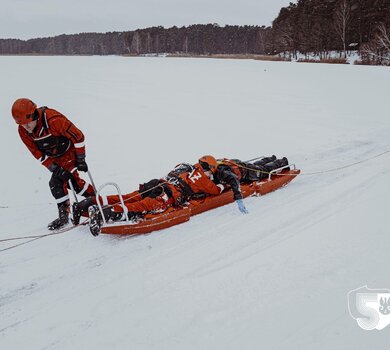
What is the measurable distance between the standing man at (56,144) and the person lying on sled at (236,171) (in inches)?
59.6

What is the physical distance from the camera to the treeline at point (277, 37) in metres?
32.3

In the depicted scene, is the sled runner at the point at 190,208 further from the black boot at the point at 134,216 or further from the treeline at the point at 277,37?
the treeline at the point at 277,37

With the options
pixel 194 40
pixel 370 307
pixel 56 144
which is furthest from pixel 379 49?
pixel 194 40

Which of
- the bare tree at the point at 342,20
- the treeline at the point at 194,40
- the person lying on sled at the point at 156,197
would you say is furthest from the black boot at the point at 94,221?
the treeline at the point at 194,40

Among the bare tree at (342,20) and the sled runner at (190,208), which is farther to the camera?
the bare tree at (342,20)

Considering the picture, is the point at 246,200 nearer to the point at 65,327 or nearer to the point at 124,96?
the point at 65,327

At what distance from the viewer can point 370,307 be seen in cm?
277

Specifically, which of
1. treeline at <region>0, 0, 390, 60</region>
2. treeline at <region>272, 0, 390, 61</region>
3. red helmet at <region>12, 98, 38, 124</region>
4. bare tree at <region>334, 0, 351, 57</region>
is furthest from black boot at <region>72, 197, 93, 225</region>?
bare tree at <region>334, 0, 351, 57</region>

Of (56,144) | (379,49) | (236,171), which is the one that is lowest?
(236,171)

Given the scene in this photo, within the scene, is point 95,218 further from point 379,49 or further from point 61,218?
point 379,49

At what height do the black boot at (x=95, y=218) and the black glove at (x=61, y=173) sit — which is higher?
the black glove at (x=61, y=173)

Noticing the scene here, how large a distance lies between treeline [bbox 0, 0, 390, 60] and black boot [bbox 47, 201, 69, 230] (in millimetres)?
25898

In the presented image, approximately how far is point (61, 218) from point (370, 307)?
3.33 metres

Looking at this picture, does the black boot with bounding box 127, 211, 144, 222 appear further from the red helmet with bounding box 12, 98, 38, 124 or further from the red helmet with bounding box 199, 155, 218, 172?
the red helmet with bounding box 12, 98, 38, 124
